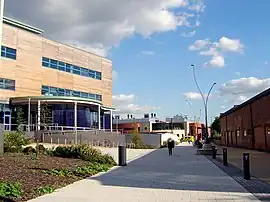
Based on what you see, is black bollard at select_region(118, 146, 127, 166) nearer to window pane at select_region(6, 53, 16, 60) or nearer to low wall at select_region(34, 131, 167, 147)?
low wall at select_region(34, 131, 167, 147)

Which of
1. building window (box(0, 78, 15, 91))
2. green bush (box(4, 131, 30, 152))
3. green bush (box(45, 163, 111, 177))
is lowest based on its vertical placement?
green bush (box(45, 163, 111, 177))

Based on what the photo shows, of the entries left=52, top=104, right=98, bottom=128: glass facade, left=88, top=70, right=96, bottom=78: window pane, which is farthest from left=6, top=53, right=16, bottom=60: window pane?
left=88, top=70, right=96, bottom=78: window pane

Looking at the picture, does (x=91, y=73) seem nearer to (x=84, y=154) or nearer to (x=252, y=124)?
(x=252, y=124)

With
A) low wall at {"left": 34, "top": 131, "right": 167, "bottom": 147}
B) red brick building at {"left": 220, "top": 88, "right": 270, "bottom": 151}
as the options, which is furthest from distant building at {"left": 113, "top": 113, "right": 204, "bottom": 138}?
low wall at {"left": 34, "top": 131, "right": 167, "bottom": 147}

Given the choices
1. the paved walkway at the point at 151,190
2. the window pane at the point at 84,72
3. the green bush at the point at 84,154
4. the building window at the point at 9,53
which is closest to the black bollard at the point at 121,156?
the green bush at the point at 84,154

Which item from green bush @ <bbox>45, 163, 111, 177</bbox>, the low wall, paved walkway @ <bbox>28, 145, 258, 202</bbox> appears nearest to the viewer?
paved walkway @ <bbox>28, 145, 258, 202</bbox>

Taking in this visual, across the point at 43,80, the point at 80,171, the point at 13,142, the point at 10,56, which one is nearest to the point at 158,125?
the point at 43,80

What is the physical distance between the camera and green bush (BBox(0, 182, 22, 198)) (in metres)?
9.26

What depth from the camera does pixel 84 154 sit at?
20.1 meters

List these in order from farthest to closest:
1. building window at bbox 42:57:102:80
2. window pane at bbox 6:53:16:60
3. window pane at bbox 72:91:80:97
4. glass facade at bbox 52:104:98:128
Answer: window pane at bbox 72:91:80:97 → building window at bbox 42:57:102:80 → glass facade at bbox 52:104:98:128 → window pane at bbox 6:53:16:60

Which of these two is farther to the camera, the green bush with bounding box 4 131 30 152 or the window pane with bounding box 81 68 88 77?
the window pane with bounding box 81 68 88 77

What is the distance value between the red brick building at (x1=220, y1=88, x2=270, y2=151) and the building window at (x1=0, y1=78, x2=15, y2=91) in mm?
29592

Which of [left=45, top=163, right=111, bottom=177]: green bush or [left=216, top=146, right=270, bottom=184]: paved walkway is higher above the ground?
[left=45, top=163, right=111, bottom=177]: green bush

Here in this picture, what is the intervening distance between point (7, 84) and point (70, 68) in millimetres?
14270
